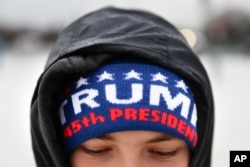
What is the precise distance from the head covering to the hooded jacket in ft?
0.06

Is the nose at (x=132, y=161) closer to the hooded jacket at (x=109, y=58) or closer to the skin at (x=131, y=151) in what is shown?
the skin at (x=131, y=151)

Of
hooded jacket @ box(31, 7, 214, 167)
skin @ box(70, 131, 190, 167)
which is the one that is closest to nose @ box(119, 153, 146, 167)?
skin @ box(70, 131, 190, 167)

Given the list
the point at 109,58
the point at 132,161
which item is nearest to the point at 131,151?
the point at 132,161

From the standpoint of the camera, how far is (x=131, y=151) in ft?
2.13

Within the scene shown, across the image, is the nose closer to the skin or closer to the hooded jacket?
the skin

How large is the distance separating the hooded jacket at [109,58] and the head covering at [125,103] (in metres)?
0.02

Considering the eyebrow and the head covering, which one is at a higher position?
the head covering

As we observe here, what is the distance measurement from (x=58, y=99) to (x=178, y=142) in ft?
0.70

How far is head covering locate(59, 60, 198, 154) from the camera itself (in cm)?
65

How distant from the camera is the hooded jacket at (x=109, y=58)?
679 mm

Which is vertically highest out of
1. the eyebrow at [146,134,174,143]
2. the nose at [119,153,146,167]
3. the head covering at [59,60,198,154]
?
the head covering at [59,60,198,154]

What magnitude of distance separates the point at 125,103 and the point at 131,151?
75mm

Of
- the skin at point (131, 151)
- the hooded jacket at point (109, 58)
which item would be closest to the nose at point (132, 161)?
Result: the skin at point (131, 151)

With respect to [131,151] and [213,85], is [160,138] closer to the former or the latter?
[131,151]
